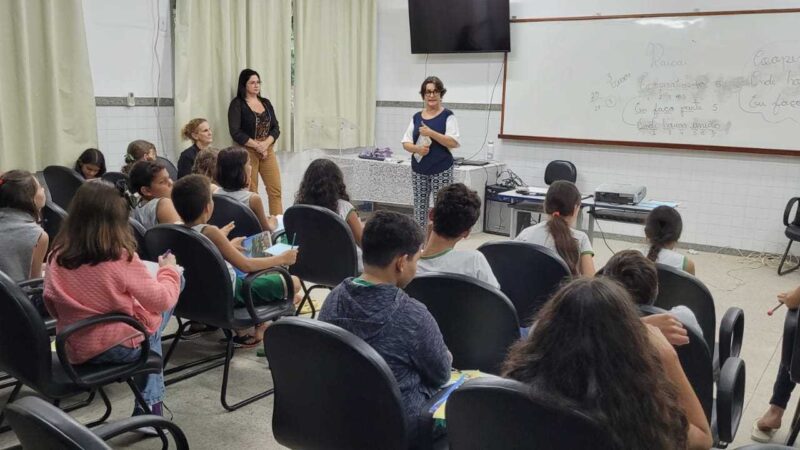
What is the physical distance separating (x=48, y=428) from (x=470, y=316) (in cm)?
136

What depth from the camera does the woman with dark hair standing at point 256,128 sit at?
575 centimetres

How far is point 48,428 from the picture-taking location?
999 millimetres

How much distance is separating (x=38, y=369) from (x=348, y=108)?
5.60 m

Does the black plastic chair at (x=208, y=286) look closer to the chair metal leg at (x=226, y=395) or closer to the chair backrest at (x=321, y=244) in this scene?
the chair metal leg at (x=226, y=395)

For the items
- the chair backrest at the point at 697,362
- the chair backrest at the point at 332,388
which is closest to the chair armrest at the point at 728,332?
the chair backrest at the point at 697,362

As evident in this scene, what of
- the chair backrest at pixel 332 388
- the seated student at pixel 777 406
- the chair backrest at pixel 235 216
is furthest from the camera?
the chair backrest at pixel 235 216

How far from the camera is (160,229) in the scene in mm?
2611

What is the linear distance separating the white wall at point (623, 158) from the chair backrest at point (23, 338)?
5444 millimetres

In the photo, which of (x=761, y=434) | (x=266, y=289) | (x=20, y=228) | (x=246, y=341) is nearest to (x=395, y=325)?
(x=266, y=289)

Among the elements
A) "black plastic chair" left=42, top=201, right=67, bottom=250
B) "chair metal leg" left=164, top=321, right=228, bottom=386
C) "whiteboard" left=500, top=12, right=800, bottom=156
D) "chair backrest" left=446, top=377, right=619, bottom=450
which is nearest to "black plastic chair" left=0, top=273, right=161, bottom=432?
"chair metal leg" left=164, top=321, right=228, bottom=386

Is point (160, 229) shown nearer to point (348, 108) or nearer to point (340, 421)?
point (340, 421)

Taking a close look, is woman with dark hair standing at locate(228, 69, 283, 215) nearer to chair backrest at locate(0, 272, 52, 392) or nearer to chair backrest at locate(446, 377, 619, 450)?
chair backrest at locate(0, 272, 52, 392)

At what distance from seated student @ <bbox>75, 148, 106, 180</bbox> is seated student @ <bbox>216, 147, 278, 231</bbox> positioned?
1500 millimetres

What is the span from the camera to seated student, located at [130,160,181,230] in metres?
3.12
